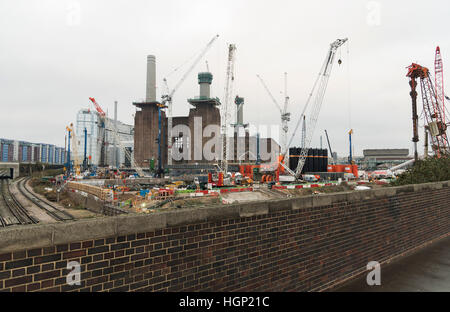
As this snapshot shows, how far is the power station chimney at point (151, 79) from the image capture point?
121m

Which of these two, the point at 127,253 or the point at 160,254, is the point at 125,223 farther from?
the point at 160,254

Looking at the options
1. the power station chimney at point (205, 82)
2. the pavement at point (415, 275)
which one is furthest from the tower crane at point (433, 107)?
the power station chimney at point (205, 82)

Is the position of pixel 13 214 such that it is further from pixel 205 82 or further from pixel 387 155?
pixel 387 155

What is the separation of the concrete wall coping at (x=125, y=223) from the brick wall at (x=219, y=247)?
Result: 2cm

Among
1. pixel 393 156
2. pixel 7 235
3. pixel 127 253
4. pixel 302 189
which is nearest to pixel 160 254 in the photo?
pixel 127 253

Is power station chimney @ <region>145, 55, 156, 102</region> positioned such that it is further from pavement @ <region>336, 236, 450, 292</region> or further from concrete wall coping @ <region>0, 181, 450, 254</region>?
concrete wall coping @ <region>0, 181, 450, 254</region>

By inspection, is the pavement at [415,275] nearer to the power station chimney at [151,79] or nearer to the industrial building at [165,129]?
the industrial building at [165,129]

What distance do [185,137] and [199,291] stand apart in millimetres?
111508

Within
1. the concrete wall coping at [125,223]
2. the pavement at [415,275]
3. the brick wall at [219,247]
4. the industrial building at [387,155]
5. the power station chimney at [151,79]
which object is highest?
the power station chimney at [151,79]

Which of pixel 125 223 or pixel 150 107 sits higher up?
pixel 150 107

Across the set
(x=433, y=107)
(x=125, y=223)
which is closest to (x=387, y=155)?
(x=433, y=107)

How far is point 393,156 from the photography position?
172 m

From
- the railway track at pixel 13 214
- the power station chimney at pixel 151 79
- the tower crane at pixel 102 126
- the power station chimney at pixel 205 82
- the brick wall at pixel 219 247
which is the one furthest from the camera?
the power station chimney at pixel 205 82

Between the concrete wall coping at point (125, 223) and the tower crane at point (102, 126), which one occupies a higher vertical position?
the tower crane at point (102, 126)
